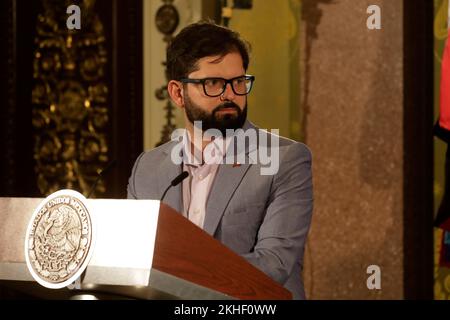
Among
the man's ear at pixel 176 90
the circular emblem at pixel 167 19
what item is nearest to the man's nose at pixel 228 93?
the man's ear at pixel 176 90

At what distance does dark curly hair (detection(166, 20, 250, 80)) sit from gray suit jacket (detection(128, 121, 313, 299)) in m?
0.23

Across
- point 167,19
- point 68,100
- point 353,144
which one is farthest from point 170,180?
point 68,100

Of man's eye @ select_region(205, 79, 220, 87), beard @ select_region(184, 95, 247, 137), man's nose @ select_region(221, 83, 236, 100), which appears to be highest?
man's eye @ select_region(205, 79, 220, 87)

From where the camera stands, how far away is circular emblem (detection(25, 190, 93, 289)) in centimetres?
183

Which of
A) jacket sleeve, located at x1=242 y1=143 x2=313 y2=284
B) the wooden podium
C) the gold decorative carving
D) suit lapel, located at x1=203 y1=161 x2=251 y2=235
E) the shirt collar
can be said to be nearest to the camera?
the wooden podium

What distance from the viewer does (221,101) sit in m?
2.52

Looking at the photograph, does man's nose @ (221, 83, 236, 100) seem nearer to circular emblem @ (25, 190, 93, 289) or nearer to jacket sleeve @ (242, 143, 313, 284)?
jacket sleeve @ (242, 143, 313, 284)

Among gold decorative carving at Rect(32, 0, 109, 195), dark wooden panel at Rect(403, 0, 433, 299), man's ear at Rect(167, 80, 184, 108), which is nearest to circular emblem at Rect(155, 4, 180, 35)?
gold decorative carving at Rect(32, 0, 109, 195)

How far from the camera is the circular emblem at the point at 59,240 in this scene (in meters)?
1.83

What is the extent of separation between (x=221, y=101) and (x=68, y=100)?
5.89ft

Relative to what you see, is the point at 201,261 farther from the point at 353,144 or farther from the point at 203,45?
the point at 353,144

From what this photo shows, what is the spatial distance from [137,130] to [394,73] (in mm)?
1178
